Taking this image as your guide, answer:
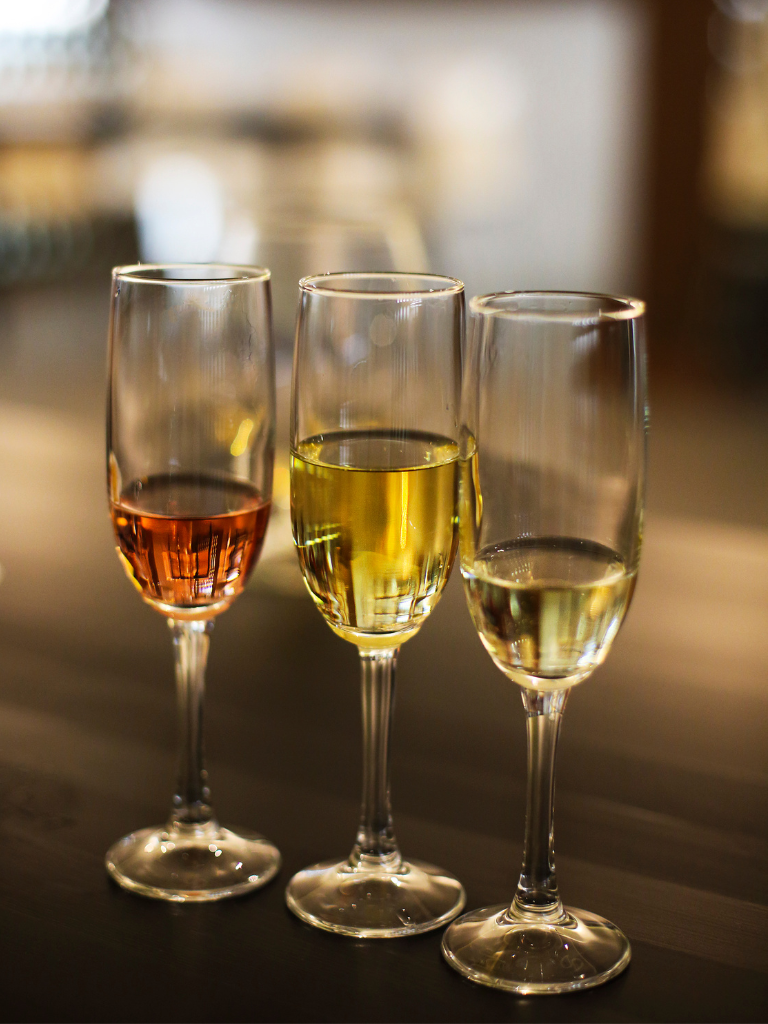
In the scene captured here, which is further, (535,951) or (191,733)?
(191,733)

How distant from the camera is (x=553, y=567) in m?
0.50

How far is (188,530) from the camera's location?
59cm

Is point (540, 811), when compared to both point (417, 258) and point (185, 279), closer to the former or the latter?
point (185, 279)

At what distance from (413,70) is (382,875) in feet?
14.6

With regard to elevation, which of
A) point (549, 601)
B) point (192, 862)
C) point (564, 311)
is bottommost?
point (192, 862)

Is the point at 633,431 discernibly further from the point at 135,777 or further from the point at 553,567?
the point at 135,777

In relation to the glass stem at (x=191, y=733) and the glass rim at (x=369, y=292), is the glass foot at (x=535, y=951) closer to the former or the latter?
the glass stem at (x=191, y=733)

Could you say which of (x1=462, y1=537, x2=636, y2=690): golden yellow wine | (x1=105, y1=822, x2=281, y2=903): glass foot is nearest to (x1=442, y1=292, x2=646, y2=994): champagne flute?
(x1=462, y1=537, x2=636, y2=690): golden yellow wine

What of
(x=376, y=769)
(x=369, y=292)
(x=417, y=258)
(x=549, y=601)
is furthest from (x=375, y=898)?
(x=417, y=258)

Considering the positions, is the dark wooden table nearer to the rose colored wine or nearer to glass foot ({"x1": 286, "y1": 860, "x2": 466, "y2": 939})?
glass foot ({"x1": 286, "y1": 860, "x2": 466, "y2": 939})

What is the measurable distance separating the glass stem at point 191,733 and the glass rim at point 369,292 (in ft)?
0.63

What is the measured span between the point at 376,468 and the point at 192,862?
220mm

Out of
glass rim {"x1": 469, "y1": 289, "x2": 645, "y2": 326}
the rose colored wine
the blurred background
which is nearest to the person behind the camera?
glass rim {"x1": 469, "y1": 289, "x2": 645, "y2": 326}

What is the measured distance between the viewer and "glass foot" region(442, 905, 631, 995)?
0.51 m
